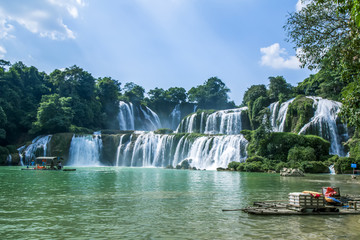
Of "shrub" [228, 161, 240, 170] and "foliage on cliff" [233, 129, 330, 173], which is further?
"shrub" [228, 161, 240, 170]

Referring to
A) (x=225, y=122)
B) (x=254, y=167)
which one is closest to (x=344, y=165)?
(x=254, y=167)

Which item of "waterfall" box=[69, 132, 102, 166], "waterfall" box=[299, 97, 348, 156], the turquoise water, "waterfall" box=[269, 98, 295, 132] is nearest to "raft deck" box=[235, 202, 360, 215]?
the turquoise water

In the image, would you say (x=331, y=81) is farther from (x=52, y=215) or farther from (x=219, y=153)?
(x=52, y=215)

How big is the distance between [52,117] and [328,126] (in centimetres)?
4369

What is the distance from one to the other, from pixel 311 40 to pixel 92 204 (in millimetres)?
10371

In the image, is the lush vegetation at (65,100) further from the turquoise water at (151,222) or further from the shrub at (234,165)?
the turquoise water at (151,222)

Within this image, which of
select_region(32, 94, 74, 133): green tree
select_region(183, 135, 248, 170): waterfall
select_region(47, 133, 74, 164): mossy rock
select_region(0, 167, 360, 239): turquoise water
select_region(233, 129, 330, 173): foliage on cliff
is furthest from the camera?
select_region(32, 94, 74, 133): green tree

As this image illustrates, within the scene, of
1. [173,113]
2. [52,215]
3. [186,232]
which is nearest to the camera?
[186,232]

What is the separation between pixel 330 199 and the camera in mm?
11438

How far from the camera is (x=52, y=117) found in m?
55.8

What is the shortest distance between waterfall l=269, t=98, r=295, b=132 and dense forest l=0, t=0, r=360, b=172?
118 cm

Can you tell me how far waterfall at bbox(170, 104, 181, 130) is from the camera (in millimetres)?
82062

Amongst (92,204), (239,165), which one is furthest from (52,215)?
(239,165)

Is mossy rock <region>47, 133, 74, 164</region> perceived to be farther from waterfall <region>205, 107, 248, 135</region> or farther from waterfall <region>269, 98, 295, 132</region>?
waterfall <region>269, 98, 295, 132</region>
